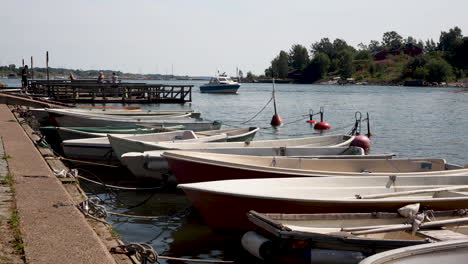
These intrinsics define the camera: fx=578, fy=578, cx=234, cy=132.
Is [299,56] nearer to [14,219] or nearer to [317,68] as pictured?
[317,68]

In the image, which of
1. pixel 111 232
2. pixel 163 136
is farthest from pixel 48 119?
pixel 111 232

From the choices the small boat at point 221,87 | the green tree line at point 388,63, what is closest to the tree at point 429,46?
the green tree line at point 388,63

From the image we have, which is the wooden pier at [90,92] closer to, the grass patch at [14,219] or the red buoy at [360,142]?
the red buoy at [360,142]

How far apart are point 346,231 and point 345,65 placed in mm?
164574

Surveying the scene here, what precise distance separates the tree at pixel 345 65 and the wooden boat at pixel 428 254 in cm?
16286

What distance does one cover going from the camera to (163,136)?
16.0 m

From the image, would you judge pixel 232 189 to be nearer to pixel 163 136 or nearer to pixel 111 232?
pixel 111 232

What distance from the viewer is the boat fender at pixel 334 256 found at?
702 cm

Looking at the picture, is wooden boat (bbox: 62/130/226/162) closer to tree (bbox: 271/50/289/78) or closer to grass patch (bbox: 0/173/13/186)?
grass patch (bbox: 0/173/13/186)

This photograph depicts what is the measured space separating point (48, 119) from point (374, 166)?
14.0 metres

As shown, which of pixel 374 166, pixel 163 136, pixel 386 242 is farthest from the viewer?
pixel 163 136

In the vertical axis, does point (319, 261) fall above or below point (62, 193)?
below

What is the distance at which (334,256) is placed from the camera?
7.08m

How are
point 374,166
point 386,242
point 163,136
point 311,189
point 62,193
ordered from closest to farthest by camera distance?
point 386,242 < point 62,193 < point 311,189 < point 374,166 < point 163,136
